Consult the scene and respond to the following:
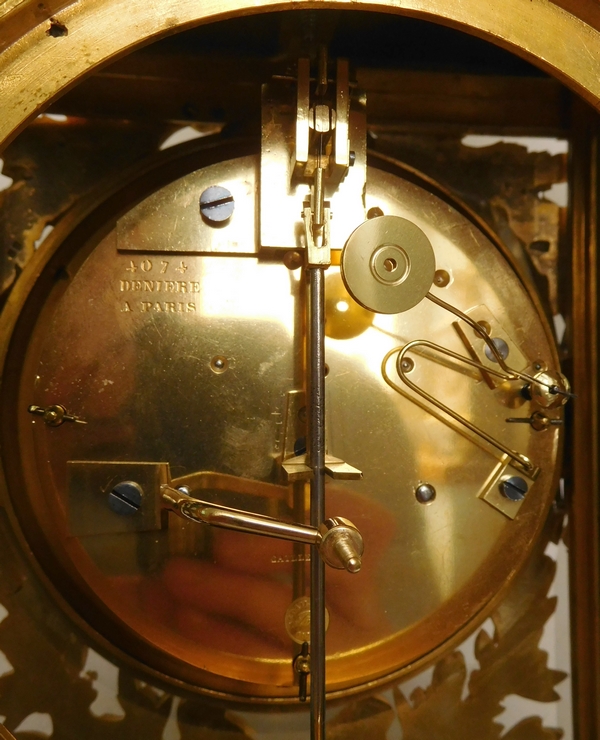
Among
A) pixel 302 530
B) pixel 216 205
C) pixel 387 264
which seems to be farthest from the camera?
pixel 216 205

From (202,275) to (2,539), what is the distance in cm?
57

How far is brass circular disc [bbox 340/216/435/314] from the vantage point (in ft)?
2.91

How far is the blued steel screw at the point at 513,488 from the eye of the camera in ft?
3.47

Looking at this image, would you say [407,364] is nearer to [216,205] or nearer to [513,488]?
[513,488]

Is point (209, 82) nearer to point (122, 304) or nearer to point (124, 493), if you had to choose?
point (122, 304)

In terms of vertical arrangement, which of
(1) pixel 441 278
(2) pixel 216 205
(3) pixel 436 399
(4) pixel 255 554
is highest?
(2) pixel 216 205

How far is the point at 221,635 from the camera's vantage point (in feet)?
3.31

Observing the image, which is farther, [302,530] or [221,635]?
[221,635]

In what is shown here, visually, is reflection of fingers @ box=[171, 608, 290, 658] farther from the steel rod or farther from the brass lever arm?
the brass lever arm

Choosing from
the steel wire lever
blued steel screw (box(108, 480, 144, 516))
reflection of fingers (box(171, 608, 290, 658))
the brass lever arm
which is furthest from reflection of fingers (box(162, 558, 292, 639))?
the steel wire lever

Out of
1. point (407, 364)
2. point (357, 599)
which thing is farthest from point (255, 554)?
point (407, 364)

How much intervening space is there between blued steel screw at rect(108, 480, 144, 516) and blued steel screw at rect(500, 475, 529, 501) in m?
0.62

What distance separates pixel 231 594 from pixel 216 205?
643 mm

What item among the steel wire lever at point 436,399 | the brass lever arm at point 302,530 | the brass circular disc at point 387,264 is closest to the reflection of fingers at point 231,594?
the brass lever arm at point 302,530
